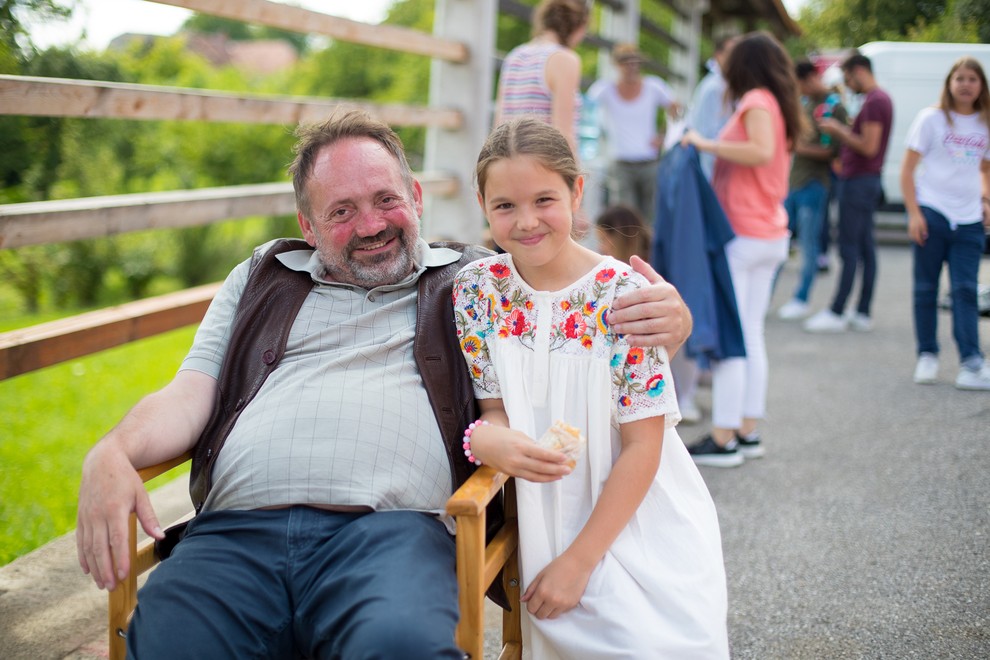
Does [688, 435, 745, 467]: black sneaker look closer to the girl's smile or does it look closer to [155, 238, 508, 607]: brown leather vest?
[155, 238, 508, 607]: brown leather vest

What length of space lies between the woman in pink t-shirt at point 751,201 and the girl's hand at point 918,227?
47.0 inches

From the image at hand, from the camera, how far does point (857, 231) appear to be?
6418 millimetres

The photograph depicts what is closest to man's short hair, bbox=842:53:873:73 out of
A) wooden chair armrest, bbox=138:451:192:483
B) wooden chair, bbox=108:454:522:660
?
wooden chair, bbox=108:454:522:660

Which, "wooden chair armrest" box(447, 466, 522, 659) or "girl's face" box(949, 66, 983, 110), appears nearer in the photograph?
"wooden chair armrest" box(447, 466, 522, 659)

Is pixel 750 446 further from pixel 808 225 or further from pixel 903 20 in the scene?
pixel 808 225

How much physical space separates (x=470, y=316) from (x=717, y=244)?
1.95 meters

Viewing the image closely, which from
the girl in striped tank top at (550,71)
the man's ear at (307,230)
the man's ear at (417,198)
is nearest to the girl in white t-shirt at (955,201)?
the girl in striped tank top at (550,71)

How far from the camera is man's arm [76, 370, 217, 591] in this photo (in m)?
1.85

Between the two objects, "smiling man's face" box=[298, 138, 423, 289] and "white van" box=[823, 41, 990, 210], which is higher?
"white van" box=[823, 41, 990, 210]

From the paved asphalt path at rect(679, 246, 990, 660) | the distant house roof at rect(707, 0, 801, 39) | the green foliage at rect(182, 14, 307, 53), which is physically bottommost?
the paved asphalt path at rect(679, 246, 990, 660)

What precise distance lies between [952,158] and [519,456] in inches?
154

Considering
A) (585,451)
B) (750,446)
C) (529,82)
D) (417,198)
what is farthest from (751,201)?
(585,451)

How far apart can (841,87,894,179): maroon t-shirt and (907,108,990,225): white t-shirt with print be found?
2.97 ft

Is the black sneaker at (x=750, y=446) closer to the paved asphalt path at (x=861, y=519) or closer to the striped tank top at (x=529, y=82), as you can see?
the paved asphalt path at (x=861, y=519)
